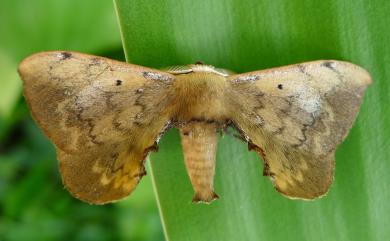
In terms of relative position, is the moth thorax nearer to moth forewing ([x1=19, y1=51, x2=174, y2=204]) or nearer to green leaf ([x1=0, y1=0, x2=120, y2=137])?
moth forewing ([x1=19, y1=51, x2=174, y2=204])

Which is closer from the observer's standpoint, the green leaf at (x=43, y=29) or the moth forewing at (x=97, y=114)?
the moth forewing at (x=97, y=114)

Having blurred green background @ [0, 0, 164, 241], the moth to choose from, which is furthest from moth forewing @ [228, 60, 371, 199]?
blurred green background @ [0, 0, 164, 241]

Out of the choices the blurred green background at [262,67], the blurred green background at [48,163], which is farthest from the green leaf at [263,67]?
the blurred green background at [48,163]

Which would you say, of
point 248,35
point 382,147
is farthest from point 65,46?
point 382,147

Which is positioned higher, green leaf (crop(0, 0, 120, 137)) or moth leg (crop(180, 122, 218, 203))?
green leaf (crop(0, 0, 120, 137))

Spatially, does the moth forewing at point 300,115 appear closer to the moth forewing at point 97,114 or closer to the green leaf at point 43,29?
the moth forewing at point 97,114

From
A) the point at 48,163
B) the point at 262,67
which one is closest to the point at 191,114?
the point at 262,67
